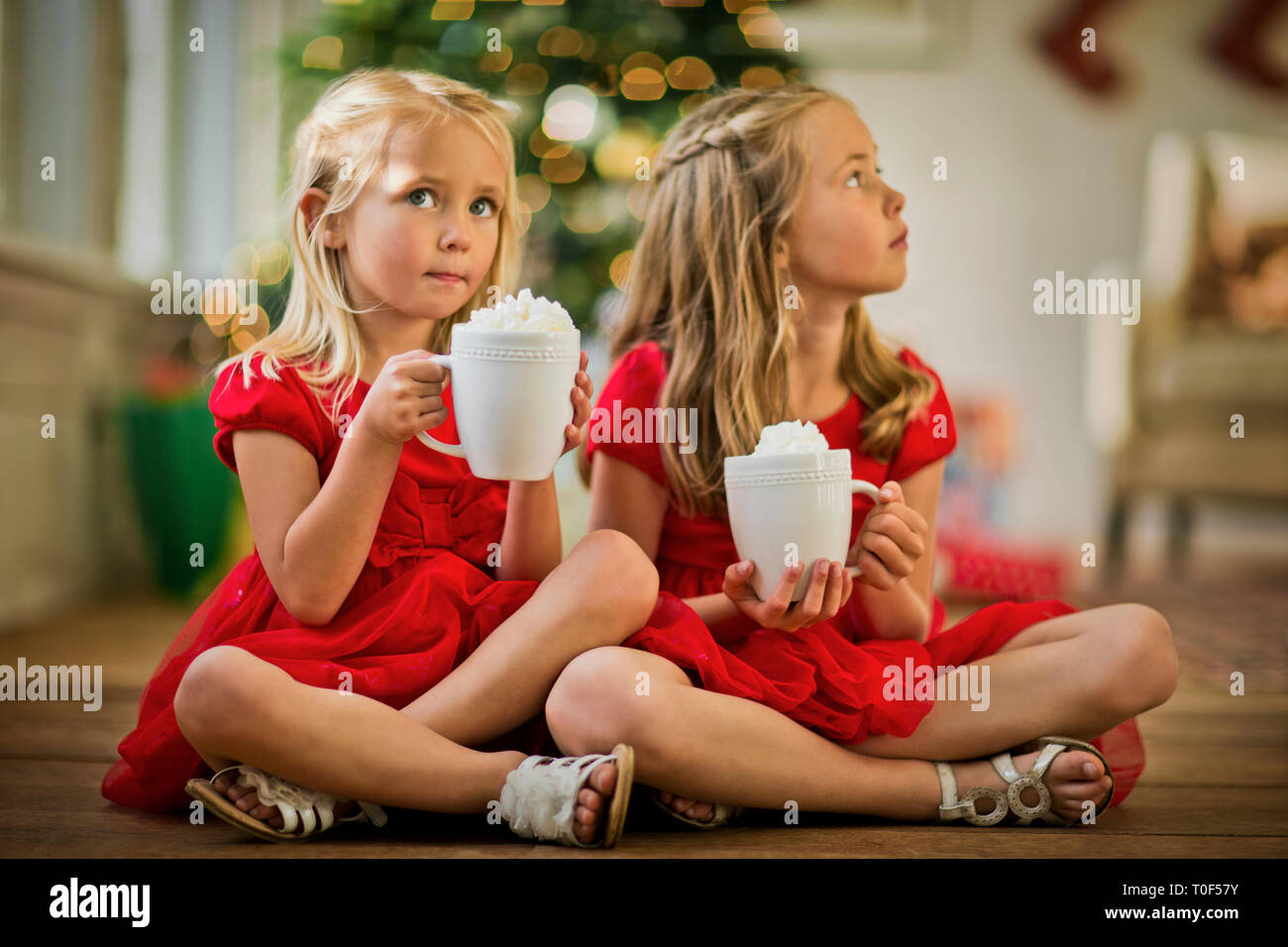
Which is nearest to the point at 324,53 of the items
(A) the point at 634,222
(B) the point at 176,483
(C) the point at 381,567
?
(A) the point at 634,222

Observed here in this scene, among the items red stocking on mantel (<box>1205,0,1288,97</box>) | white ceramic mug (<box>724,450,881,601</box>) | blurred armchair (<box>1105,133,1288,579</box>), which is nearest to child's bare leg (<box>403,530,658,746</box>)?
white ceramic mug (<box>724,450,881,601</box>)

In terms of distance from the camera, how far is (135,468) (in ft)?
8.86

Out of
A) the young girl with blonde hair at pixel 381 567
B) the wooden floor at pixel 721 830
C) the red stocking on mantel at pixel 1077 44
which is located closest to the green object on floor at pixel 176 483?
the wooden floor at pixel 721 830

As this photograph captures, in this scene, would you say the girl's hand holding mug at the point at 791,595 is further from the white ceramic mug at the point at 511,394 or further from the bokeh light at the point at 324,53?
the bokeh light at the point at 324,53

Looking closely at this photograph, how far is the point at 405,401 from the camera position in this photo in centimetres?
89

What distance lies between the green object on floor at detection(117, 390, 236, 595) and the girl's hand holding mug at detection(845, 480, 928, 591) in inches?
79.1

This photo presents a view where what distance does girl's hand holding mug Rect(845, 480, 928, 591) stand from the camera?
96cm

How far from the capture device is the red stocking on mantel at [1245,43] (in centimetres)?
418

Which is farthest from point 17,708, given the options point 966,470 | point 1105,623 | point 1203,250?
point 1203,250

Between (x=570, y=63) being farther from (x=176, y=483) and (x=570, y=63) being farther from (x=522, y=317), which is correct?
(x=522, y=317)

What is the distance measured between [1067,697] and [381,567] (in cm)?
58

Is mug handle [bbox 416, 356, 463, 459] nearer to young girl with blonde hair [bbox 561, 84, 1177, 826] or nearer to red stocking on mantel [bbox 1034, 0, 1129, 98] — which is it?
young girl with blonde hair [bbox 561, 84, 1177, 826]

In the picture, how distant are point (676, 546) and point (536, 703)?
11.0 inches

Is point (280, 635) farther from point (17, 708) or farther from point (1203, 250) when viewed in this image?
point (1203, 250)
